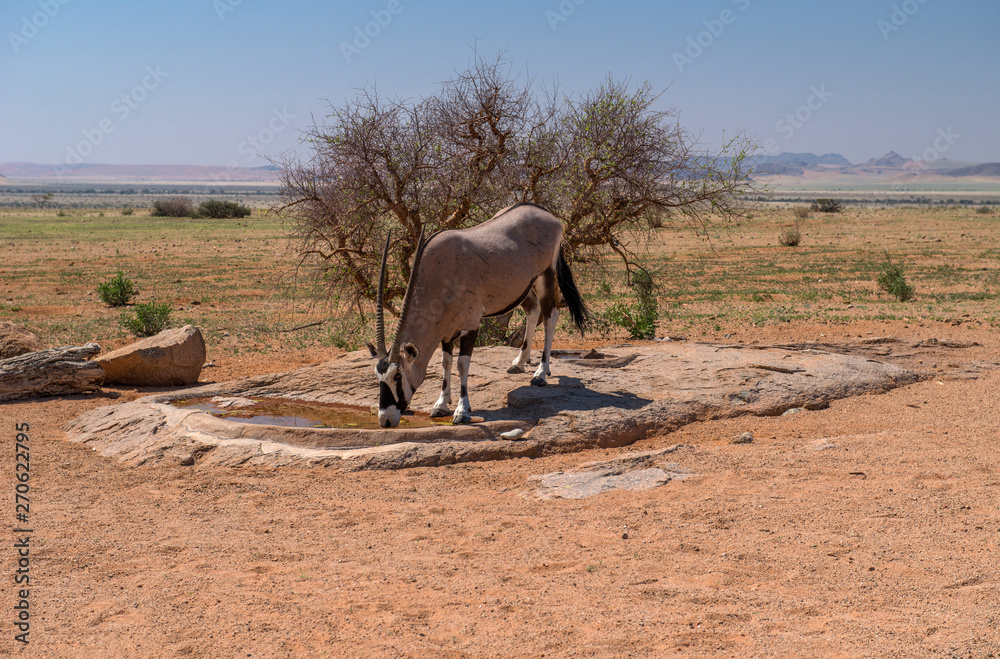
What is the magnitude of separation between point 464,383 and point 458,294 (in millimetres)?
1010

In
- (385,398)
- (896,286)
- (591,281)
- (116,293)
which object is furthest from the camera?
(591,281)

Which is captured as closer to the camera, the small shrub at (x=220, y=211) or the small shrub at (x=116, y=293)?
the small shrub at (x=116, y=293)

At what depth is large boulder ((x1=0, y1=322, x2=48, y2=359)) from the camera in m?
12.3

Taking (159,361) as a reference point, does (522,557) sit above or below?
below

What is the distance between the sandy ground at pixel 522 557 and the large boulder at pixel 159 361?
374cm

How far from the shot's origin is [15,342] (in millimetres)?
12375

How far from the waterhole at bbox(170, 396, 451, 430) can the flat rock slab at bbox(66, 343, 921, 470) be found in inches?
9.3

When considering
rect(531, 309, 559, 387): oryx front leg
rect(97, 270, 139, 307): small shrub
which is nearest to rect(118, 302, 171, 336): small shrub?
rect(97, 270, 139, 307): small shrub

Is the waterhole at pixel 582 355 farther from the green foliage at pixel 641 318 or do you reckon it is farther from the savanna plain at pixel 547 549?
the green foliage at pixel 641 318

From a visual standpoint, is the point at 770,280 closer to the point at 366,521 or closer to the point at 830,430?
the point at 830,430

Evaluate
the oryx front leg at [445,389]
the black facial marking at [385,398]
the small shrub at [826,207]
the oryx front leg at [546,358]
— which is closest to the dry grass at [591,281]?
the oryx front leg at [546,358]

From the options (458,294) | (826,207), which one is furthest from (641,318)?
(826,207)

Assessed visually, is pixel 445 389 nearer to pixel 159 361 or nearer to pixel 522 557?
pixel 522 557

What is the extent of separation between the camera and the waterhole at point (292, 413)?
9.17 m
